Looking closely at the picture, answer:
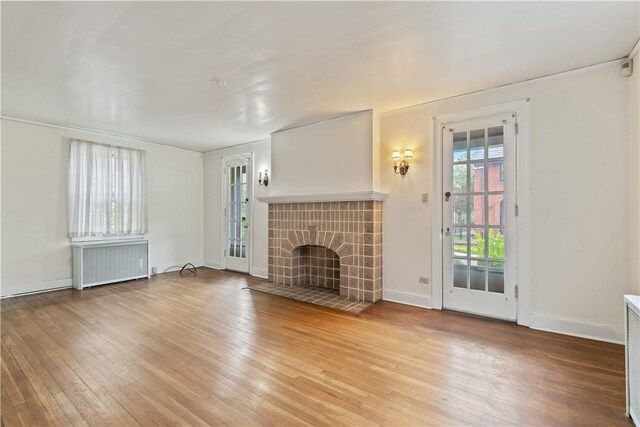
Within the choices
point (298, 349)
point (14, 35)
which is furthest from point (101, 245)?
point (298, 349)

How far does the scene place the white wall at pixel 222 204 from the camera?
228 inches

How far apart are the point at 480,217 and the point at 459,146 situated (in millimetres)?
919

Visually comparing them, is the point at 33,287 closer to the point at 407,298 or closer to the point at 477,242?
the point at 407,298

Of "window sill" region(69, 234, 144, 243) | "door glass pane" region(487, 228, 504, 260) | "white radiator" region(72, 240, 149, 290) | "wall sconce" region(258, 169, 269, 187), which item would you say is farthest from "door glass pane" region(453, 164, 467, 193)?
"window sill" region(69, 234, 144, 243)

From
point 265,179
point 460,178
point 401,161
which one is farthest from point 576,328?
point 265,179

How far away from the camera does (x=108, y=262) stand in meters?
5.16

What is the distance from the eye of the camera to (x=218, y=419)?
1808mm

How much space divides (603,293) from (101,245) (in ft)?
22.3

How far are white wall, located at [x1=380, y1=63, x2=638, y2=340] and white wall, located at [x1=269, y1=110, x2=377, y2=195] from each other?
151 cm

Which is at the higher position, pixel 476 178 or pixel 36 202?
pixel 476 178

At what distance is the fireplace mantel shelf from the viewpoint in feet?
13.2

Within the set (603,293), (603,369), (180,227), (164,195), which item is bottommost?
(603,369)

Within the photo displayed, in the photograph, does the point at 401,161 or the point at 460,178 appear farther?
the point at 401,161

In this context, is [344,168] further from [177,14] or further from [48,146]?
[48,146]
